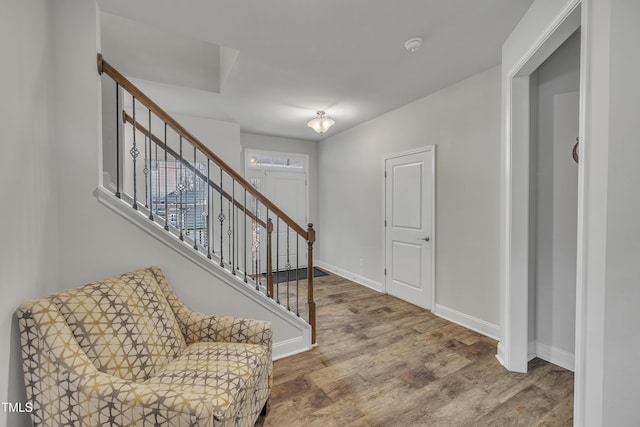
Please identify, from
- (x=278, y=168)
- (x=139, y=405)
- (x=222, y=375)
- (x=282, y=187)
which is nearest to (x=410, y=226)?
(x=282, y=187)

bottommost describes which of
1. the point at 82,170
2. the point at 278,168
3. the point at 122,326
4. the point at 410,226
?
the point at 122,326

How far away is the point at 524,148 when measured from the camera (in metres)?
2.02

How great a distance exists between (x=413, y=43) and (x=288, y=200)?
3562mm

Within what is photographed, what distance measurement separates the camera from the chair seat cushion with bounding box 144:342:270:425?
1140 mm

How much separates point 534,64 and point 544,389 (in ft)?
7.46

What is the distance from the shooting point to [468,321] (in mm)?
2814

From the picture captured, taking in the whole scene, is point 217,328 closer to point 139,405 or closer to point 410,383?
point 139,405

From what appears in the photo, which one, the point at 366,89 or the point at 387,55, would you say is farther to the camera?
the point at 366,89

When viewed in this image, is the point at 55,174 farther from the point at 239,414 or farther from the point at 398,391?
the point at 398,391

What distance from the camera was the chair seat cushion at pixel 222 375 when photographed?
1140 mm

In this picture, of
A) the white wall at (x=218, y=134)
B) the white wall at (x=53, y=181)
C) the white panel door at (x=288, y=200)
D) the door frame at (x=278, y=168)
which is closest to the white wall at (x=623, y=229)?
the white wall at (x=53, y=181)

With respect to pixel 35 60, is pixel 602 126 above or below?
below

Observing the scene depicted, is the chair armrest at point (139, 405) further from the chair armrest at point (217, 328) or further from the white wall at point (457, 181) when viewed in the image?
the white wall at point (457, 181)

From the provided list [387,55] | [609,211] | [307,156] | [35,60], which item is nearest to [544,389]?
[609,211]
